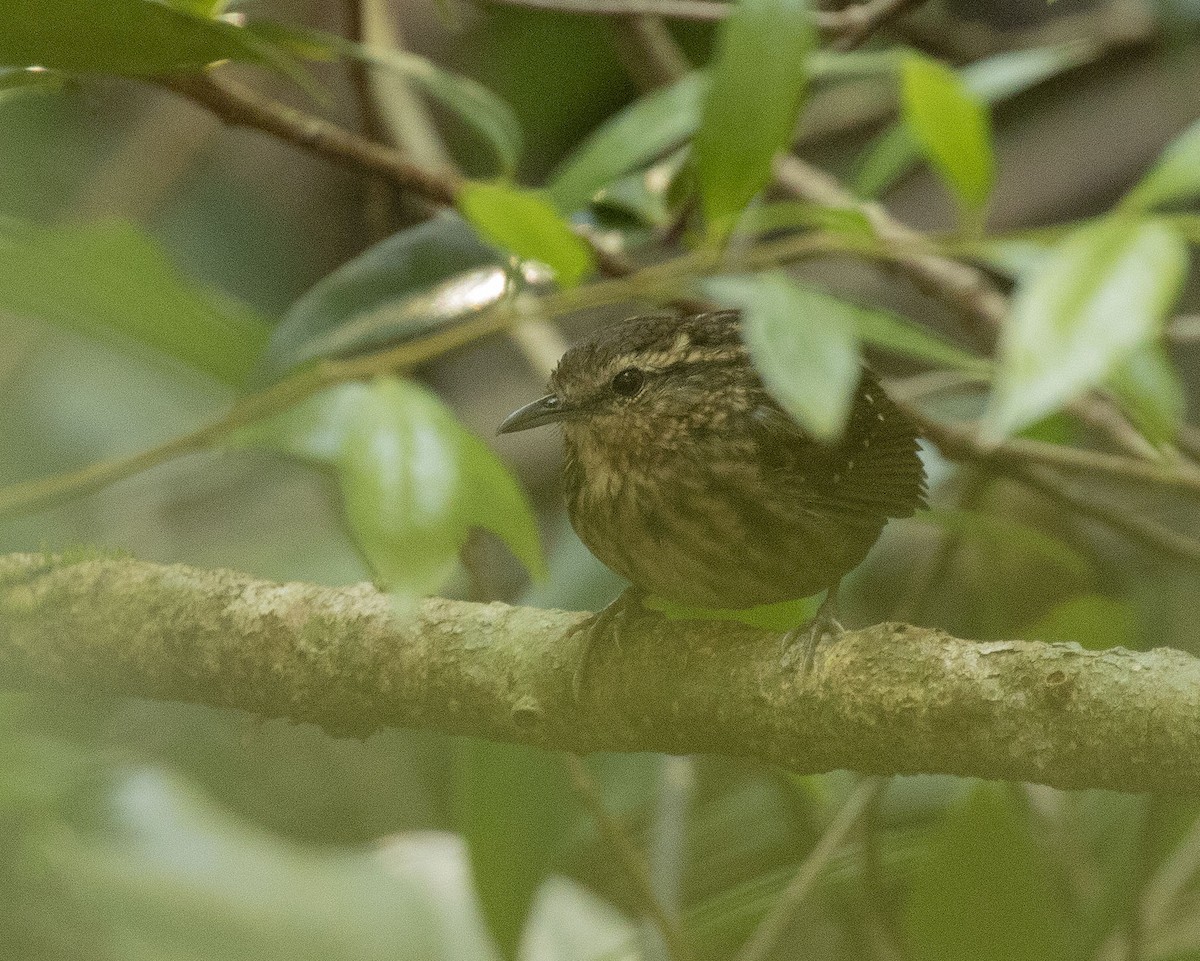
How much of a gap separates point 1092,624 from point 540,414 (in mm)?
1078

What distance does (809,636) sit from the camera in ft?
5.39

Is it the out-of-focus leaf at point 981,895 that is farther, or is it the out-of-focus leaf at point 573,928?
the out-of-focus leaf at point 573,928

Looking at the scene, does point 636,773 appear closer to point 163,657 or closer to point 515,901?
point 515,901

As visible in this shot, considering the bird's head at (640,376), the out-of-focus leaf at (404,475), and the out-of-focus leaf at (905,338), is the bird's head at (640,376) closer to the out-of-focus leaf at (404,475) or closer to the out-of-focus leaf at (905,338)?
the out-of-focus leaf at (905,338)

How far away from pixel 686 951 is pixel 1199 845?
3.31ft

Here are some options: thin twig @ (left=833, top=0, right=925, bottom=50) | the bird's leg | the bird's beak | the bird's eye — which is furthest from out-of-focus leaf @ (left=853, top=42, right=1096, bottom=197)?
the bird's leg

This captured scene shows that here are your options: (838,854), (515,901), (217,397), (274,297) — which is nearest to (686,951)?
(515,901)

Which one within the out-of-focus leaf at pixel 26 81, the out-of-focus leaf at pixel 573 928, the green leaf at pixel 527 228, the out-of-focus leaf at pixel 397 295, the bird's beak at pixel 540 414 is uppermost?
the out-of-focus leaf at pixel 26 81

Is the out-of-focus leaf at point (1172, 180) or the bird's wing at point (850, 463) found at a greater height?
the out-of-focus leaf at point (1172, 180)

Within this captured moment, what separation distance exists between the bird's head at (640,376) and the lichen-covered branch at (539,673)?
16.6 inches

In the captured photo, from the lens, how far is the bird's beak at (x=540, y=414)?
2.13 meters

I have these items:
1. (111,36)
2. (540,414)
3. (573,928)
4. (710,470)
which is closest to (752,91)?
(111,36)

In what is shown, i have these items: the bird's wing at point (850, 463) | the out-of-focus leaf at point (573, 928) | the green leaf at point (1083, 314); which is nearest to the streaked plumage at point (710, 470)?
the bird's wing at point (850, 463)

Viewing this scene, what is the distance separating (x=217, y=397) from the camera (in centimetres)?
206
